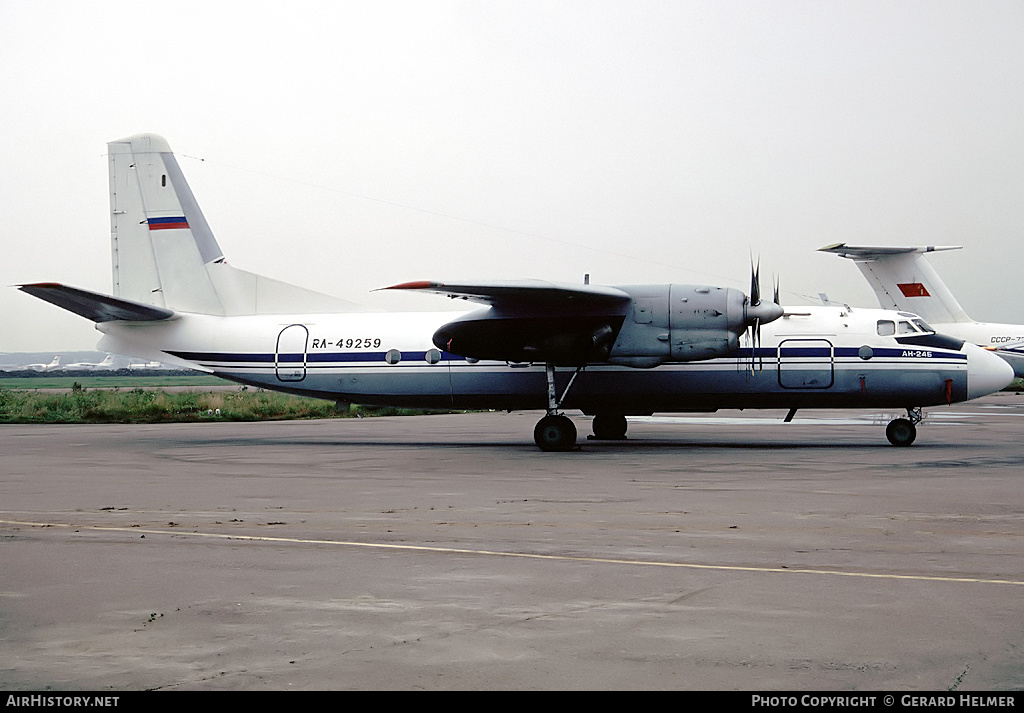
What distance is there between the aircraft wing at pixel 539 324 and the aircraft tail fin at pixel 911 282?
2456 centimetres

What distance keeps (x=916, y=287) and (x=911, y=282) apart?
0.30 m

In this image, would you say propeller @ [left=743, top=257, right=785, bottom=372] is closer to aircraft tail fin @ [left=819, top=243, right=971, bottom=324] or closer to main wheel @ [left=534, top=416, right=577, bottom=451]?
main wheel @ [left=534, top=416, right=577, bottom=451]

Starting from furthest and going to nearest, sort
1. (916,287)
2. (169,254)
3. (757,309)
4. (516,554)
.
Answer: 1. (916,287)
2. (169,254)
3. (757,309)
4. (516,554)

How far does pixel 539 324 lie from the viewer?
21.2 m

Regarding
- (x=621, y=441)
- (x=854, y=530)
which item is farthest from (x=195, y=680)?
(x=621, y=441)

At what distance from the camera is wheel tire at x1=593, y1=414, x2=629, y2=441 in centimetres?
2438

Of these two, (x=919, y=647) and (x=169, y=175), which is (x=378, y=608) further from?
(x=169, y=175)

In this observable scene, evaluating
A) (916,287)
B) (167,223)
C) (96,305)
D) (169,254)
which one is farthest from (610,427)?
(916,287)

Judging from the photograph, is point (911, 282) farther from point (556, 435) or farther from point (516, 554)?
point (516, 554)

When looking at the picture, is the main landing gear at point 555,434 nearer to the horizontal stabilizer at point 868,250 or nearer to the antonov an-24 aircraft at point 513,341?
the antonov an-24 aircraft at point 513,341

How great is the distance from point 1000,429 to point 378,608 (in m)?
→ 25.1

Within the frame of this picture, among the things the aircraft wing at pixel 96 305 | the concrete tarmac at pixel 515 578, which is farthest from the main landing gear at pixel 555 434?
the aircraft wing at pixel 96 305
